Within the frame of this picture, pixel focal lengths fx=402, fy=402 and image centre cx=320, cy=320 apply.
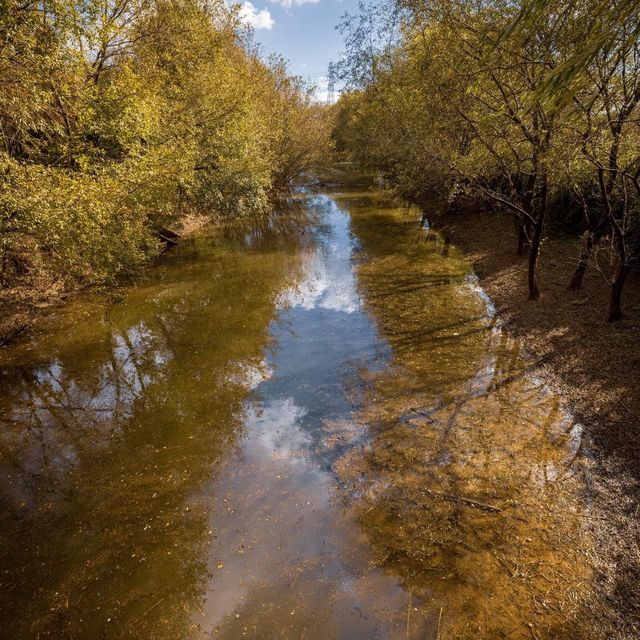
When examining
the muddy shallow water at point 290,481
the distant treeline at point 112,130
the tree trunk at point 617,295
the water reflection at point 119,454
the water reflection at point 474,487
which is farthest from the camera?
the tree trunk at point 617,295

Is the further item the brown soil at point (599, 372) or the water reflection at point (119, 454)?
the water reflection at point (119, 454)

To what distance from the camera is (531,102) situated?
5457 mm

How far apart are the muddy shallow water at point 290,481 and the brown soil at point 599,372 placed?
1.09 feet

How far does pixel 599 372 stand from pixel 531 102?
6.66m

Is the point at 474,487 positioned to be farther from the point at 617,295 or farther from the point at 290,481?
the point at 617,295

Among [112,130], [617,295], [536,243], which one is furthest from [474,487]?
[112,130]

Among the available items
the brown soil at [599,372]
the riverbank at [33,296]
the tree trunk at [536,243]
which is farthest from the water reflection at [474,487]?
the riverbank at [33,296]

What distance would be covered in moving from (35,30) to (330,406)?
11.3 meters

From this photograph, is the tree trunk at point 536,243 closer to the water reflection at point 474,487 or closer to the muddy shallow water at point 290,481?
the muddy shallow water at point 290,481

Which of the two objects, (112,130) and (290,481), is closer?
(290,481)

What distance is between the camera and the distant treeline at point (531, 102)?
233 inches

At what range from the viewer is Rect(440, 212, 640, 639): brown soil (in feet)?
17.8

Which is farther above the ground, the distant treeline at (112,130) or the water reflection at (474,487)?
the distant treeline at (112,130)

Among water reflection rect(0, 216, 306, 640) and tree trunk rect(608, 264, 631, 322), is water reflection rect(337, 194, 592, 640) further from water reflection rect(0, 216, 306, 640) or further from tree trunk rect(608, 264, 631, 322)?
water reflection rect(0, 216, 306, 640)
